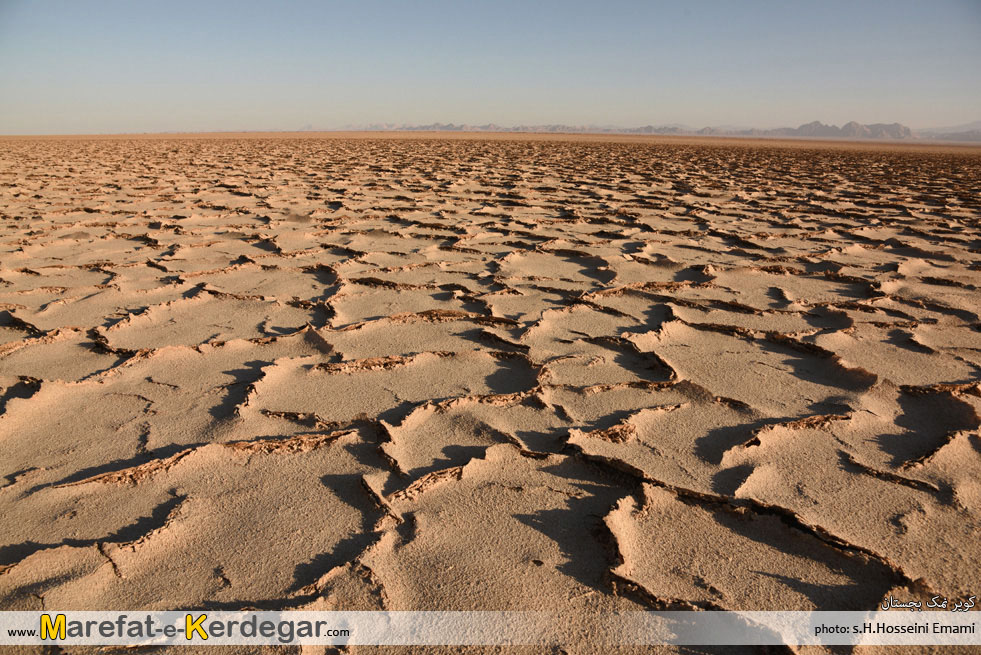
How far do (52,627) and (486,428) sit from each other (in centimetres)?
87

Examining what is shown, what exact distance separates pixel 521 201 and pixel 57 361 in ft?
13.4

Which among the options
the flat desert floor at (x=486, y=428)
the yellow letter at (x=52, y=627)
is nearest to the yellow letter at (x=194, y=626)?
the flat desert floor at (x=486, y=428)

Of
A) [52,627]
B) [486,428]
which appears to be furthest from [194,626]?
[486,428]

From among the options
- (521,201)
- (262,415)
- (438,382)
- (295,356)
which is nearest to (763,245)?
(521,201)

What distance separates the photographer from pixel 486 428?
1.43 metres

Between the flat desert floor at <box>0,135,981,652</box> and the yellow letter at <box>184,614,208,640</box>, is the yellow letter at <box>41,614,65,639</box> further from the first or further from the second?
the yellow letter at <box>184,614,208,640</box>

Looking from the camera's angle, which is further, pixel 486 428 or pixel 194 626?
pixel 486 428

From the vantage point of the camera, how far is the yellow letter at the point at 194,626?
0.86 m

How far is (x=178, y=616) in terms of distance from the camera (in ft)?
2.90

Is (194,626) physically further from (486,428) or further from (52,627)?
(486,428)

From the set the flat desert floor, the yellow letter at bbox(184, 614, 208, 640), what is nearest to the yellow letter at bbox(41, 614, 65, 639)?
the flat desert floor

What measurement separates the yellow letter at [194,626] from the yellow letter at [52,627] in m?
0.17

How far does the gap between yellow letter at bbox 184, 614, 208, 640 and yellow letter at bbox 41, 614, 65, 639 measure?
0.55 feet

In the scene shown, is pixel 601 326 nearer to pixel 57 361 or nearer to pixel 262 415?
pixel 262 415
